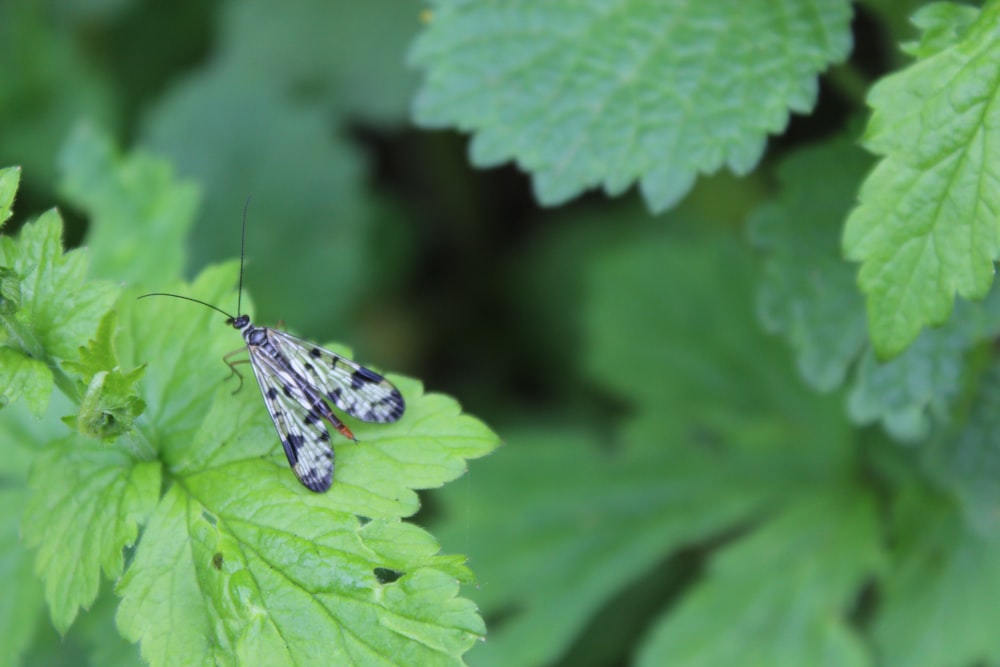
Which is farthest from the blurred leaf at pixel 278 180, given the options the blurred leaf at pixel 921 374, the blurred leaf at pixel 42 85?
the blurred leaf at pixel 921 374

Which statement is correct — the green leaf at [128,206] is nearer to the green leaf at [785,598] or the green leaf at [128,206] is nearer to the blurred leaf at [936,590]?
the green leaf at [785,598]

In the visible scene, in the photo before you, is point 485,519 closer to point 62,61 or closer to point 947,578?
point 947,578

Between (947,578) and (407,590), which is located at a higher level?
(407,590)

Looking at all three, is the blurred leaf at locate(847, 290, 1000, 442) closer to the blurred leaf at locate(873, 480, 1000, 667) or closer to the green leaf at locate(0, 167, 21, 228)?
the blurred leaf at locate(873, 480, 1000, 667)

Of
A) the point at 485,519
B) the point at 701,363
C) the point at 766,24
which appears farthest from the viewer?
the point at 701,363

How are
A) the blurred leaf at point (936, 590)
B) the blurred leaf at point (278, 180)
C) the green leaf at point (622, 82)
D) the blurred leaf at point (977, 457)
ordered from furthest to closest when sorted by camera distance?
the blurred leaf at point (278, 180) < the blurred leaf at point (936, 590) < the blurred leaf at point (977, 457) < the green leaf at point (622, 82)

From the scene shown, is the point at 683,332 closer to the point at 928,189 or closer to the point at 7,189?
the point at 928,189

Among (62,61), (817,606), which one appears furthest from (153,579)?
(62,61)
